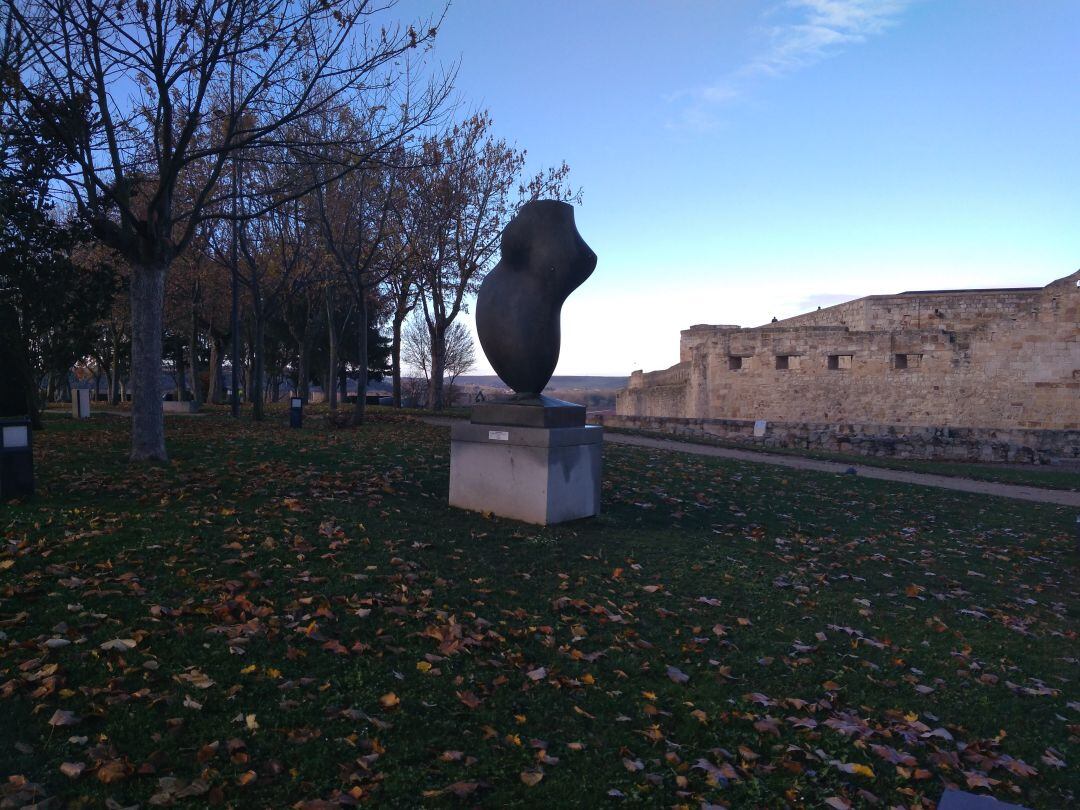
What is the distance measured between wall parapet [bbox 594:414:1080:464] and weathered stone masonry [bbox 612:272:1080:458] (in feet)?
0.35

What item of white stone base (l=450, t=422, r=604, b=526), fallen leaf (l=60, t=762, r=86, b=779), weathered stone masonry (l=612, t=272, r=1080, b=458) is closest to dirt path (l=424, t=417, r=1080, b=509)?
weathered stone masonry (l=612, t=272, r=1080, b=458)

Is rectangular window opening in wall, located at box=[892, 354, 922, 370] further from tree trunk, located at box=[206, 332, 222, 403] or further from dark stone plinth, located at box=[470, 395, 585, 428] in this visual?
tree trunk, located at box=[206, 332, 222, 403]

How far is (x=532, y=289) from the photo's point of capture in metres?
8.08

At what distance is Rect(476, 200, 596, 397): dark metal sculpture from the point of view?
26.3 ft

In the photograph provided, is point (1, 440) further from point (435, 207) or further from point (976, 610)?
point (435, 207)

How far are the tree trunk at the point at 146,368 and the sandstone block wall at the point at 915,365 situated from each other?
67.3 feet

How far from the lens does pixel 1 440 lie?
22.6 feet

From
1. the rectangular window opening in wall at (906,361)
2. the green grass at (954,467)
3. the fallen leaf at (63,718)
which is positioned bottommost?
the green grass at (954,467)

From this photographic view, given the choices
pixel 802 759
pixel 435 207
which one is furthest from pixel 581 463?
pixel 435 207

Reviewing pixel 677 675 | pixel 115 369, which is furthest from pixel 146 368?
pixel 115 369

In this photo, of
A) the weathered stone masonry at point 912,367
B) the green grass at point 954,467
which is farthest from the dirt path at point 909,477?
the weathered stone masonry at point 912,367

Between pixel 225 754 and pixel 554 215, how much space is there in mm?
6175

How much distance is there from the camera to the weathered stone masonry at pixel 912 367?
2336cm

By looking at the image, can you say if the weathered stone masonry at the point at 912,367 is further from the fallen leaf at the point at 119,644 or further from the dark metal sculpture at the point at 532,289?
the fallen leaf at the point at 119,644
